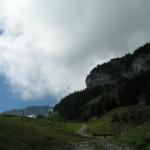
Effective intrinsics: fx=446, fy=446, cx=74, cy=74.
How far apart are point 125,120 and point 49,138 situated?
114m

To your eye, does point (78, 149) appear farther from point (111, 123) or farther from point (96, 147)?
point (111, 123)

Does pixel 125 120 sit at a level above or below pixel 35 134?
above

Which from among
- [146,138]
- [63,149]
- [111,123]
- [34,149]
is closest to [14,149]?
[34,149]

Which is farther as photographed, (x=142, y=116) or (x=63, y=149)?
(x=142, y=116)

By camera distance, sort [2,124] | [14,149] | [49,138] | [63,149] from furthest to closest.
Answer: [2,124], [49,138], [63,149], [14,149]

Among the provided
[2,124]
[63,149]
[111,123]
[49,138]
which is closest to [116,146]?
[63,149]

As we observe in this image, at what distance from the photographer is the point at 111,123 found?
189m

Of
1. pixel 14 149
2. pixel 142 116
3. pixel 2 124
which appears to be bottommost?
pixel 14 149

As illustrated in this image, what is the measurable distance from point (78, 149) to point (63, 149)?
235cm

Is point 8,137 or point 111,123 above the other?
point 111,123

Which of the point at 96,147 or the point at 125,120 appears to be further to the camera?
the point at 125,120

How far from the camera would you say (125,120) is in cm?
18875

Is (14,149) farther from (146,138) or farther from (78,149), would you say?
(146,138)

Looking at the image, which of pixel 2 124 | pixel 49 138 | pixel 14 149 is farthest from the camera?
pixel 2 124
